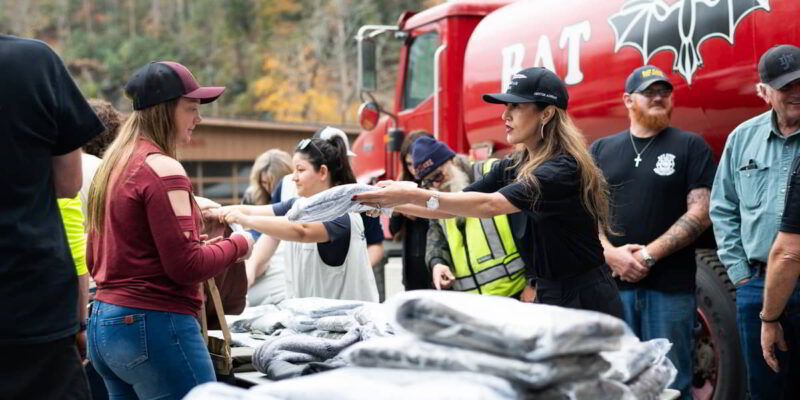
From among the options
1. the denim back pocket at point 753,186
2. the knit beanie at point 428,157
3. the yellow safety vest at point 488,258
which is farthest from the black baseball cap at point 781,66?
the knit beanie at point 428,157

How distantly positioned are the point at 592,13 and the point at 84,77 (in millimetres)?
46368

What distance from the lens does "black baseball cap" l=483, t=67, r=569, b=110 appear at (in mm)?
3084

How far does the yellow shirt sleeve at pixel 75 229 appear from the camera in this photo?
340 cm

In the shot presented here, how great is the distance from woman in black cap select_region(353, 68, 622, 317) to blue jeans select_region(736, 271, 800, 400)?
0.84m

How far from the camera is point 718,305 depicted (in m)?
4.59

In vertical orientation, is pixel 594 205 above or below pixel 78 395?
above

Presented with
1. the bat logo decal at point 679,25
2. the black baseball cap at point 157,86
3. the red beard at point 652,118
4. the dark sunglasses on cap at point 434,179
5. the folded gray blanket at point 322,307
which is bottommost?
the folded gray blanket at point 322,307

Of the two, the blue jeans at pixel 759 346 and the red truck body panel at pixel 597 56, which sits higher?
the red truck body panel at pixel 597 56


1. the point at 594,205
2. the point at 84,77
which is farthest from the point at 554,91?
the point at 84,77

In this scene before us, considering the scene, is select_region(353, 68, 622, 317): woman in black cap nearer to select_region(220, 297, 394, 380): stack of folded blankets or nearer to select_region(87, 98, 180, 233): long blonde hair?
select_region(220, 297, 394, 380): stack of folded blankets

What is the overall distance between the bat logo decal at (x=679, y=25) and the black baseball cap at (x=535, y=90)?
176 centimetres

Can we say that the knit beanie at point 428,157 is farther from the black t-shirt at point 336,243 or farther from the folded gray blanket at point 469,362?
the folded gray blanket at point 469,362

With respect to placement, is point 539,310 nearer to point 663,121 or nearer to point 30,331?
point 30,331

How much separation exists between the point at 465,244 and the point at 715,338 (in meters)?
1.51
